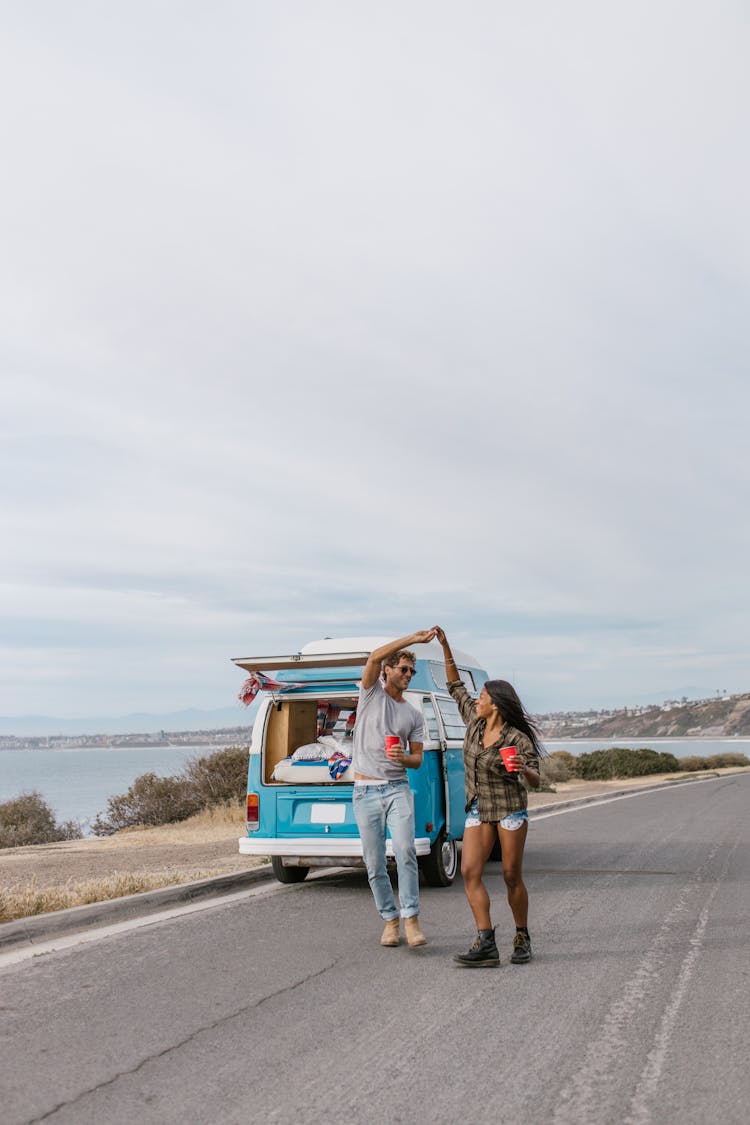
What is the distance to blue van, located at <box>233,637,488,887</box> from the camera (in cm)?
954

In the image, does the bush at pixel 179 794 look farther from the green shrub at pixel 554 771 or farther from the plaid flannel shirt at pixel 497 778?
the plaid flannel shirt at pixel 497 778

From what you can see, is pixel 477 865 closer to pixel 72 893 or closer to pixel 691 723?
pixel 72 893

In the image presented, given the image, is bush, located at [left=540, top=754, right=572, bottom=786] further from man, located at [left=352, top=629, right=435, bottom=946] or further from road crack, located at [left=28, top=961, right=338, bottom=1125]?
road crack, located at [left=28, top=961, right=338, bottom=1125]

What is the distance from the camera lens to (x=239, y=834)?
18.3 meters

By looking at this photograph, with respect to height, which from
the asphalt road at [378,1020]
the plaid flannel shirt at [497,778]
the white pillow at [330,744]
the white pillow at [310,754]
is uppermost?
the white pillow at [330,744]

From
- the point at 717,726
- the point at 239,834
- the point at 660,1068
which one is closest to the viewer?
the point at 660,1068

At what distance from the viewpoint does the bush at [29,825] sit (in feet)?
77.1

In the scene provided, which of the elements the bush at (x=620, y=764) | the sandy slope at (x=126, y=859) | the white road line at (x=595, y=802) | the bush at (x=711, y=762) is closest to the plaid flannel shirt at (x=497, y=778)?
the sandy slope at (x=126, y=859)

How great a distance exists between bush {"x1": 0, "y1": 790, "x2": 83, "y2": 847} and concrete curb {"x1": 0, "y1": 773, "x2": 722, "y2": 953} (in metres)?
14.1

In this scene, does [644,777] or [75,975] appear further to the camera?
[644,777]

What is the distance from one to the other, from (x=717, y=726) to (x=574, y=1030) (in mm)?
176985

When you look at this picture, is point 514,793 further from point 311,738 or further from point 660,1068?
point 311,738

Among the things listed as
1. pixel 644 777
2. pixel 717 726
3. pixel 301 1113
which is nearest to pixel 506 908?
pixel 301 1113

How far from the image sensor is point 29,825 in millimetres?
24375
